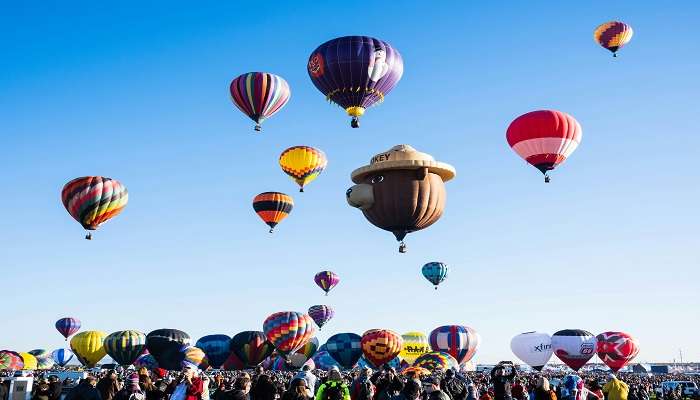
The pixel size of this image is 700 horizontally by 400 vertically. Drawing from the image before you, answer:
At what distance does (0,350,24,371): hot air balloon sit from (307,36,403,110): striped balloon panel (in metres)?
40.1

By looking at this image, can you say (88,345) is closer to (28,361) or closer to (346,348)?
(28,361)

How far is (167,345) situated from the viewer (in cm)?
4053

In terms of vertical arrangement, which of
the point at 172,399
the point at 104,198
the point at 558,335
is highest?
the point at 104,198

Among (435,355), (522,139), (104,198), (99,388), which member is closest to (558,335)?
(435,355)

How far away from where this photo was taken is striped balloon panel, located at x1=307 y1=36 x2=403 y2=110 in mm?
21250

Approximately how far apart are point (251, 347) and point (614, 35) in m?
29.7

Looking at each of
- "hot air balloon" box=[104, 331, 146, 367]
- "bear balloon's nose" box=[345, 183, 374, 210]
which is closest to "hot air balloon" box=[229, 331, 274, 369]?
"hot air balloon" box=[104, 331, 146, 367]

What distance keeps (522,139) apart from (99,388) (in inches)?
708

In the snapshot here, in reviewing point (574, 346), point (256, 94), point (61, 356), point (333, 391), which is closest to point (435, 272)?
point (574, 346)

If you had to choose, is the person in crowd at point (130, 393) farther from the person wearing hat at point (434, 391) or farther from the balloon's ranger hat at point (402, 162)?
the balloon's ranger hat at point (402, 162)

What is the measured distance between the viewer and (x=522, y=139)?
75.4 feet

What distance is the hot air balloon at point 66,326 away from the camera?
59344 millimetres

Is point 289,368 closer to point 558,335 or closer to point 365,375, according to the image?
point 558,335

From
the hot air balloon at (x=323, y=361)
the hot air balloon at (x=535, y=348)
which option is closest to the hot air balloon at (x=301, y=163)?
the hot air balloon at (x=535, y=348)
